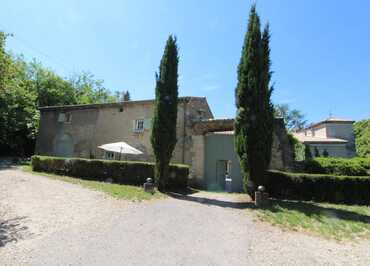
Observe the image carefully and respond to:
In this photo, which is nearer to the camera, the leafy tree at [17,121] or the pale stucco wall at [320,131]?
the leafy tree at [17,121]

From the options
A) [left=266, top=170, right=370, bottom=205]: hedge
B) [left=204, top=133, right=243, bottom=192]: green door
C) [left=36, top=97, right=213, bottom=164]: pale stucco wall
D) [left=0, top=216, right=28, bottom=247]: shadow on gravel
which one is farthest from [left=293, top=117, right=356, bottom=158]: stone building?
[left=0, top=216, right=28, bottom=247]: shadow on gravel

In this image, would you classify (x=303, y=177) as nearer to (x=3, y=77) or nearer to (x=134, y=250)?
(x=134, y=250)

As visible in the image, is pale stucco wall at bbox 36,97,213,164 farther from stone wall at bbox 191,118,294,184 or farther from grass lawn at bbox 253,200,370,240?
grass lawn at bbox 253,200,370,240

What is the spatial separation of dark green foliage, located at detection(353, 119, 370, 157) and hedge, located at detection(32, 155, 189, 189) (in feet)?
59.5

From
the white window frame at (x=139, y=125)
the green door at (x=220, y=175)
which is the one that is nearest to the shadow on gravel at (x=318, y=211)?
the green door at (x=220, y=175)

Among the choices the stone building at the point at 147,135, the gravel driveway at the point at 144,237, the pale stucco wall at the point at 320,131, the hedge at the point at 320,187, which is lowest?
the gravel driveway at the point at 144,237

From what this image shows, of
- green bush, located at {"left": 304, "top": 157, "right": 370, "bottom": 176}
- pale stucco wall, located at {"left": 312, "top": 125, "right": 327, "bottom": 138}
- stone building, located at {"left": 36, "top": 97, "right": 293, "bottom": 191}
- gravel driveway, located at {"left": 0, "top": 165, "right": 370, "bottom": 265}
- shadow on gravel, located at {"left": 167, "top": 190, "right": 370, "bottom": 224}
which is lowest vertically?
gravel driveway, located at {"left": 0, "top": 165, "right": 370, "bottom": 265}

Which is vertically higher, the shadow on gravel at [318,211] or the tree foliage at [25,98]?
the tree foliage at [25,98]

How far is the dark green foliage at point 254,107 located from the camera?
10.5 meters

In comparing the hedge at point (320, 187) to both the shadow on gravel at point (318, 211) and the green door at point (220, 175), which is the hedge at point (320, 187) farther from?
the green door at point (220, 175)

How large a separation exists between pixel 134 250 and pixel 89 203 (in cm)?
429

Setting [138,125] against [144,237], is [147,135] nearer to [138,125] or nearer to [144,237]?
[138,125]

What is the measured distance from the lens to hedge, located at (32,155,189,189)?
1312 centimetres

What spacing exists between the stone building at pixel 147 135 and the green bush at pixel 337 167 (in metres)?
1.65
